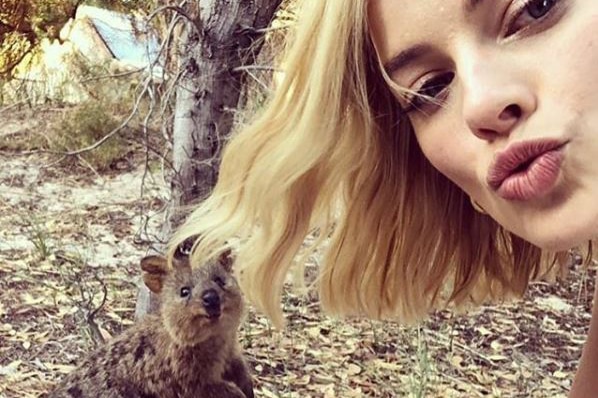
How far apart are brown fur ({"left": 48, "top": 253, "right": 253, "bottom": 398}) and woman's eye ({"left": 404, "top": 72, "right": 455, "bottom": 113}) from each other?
130cm

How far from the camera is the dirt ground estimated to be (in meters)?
3.66

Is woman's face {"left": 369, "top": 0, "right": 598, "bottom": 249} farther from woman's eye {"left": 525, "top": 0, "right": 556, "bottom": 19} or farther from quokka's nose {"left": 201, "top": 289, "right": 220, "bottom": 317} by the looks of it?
quokka's nose {"left": 201, "top": 289, "right": 220, "bottom": 317}

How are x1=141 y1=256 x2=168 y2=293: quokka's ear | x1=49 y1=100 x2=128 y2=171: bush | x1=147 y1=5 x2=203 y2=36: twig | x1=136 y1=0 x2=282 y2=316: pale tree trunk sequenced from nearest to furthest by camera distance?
x1=147 y1=5 x2=203 y2=36: twig, x1=136 y1=0 x2=282 y2=316: pale tree trunk, x1=141 y1=256 x2=168 y2=293: quokka's ear, x1=49 y1=100 x2=128 y2=171: bush

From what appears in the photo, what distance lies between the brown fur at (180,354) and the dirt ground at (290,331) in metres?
0.36

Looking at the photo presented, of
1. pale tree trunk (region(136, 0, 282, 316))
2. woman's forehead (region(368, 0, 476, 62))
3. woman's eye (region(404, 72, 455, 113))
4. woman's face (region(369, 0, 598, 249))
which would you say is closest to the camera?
woman's face (region(369, 0, 598, 249))

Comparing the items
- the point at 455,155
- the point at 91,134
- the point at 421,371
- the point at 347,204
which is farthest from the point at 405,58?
the point at 91,134

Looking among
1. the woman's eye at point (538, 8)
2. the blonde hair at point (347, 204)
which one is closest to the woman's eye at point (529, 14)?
the woman's eye at point (538, 8)

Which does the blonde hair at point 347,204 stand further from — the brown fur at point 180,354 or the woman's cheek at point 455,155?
the brown fur at point 180,354

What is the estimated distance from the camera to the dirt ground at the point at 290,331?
3.66 meters

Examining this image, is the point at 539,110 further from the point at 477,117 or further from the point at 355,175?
the point at 355,175

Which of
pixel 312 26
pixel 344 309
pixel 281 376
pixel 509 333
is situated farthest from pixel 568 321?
pixel 312 26

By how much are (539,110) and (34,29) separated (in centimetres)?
505

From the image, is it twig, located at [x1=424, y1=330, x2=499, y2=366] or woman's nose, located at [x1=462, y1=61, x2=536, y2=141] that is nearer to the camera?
woman's nose, located at [x1=462, y1=61, x2=536, y2=141]

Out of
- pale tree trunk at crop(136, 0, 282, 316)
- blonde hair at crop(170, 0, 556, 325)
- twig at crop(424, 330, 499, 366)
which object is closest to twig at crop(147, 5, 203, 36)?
pale tree trunk at crop(136, 0, 282, 316)
